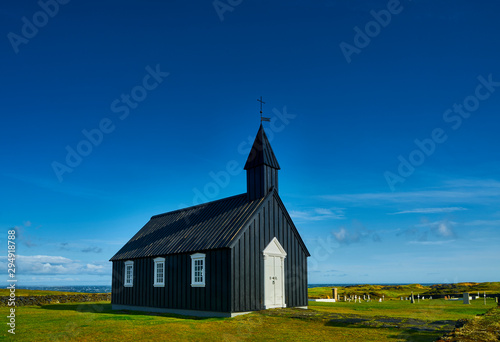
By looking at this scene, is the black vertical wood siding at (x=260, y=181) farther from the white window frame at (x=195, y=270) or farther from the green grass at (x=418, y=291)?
the green grass at (x=418, y=291)

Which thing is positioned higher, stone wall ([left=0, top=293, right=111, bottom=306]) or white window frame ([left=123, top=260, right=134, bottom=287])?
white window frame ([left=123, top=260, right=134, bottom=287])

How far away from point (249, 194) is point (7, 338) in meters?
14.7

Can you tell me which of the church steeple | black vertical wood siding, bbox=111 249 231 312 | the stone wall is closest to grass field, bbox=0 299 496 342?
black vertical wood siding, bbox=111 249 231 312

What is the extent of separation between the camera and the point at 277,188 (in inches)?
1021

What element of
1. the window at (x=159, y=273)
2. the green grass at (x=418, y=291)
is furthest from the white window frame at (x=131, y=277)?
the green grass at (x=418, y=291)

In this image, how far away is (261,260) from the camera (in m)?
23.4

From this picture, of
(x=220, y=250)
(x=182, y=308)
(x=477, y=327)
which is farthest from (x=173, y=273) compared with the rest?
(x=477, y=327)

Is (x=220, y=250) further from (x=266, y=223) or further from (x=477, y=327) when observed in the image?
(x=477, y=327)

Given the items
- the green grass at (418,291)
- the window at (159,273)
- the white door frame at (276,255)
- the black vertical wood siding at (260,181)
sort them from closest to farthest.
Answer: the white door frame at (276,255), the black vertical wood siding at (260,181), the window at (159,273), the green grass at (418,291)

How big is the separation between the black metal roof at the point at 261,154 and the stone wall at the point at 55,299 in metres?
25.3

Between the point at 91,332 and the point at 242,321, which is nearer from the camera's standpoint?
the point at 91,332

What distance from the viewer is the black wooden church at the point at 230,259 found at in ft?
72.0

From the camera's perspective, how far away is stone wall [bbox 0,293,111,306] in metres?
36.7

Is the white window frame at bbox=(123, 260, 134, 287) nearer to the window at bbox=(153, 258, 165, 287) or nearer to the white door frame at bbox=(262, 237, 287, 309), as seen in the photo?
the window at bbox=(153, 258, 165, 287)
